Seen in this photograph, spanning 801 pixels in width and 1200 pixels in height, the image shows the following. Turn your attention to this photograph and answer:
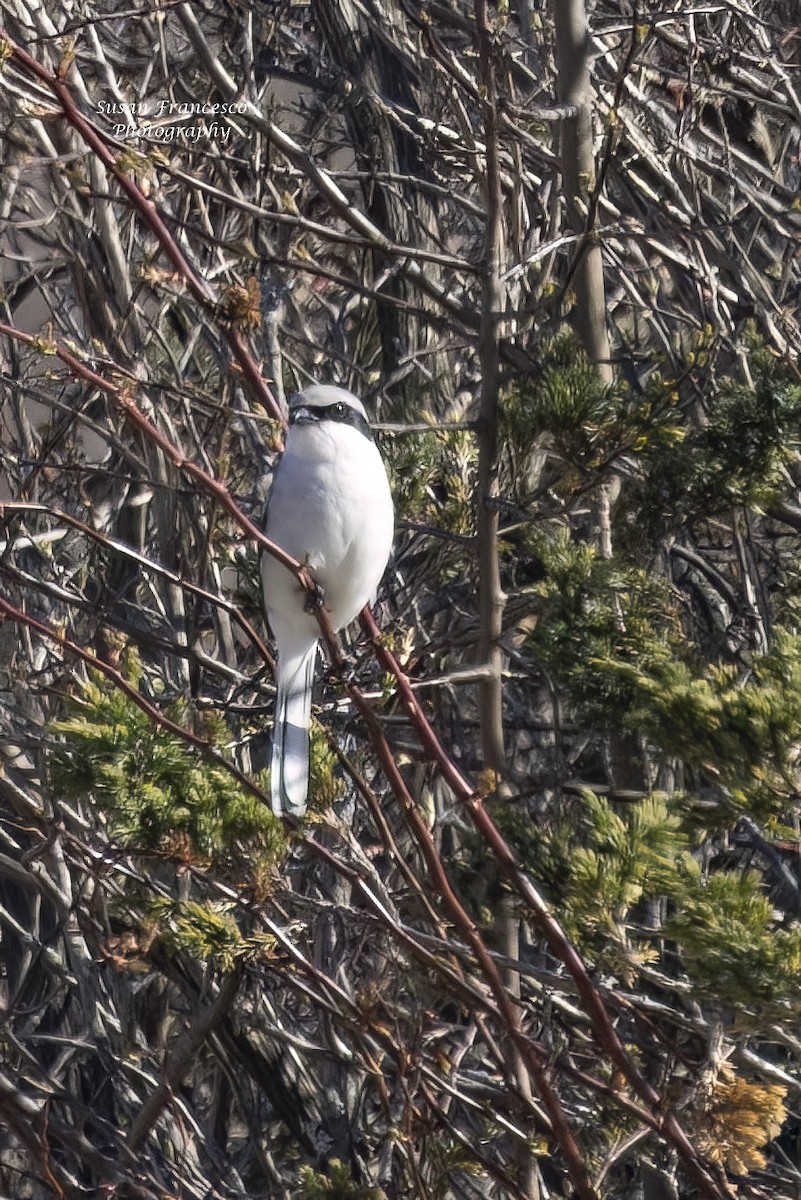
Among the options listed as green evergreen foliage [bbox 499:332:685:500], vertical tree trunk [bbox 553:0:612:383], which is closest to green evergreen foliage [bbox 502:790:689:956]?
green evergreen foliage [bbox 499:332:685:500]

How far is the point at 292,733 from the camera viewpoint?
3170 mm

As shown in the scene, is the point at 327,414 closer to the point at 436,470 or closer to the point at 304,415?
the point at 304,415

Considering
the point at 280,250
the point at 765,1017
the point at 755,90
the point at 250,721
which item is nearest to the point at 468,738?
the point at 250,721

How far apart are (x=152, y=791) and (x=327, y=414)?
4.65ft

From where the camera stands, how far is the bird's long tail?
9.58ft

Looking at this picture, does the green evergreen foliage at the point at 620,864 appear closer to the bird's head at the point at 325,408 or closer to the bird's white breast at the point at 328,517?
the bird's white breast at the point at 328,517

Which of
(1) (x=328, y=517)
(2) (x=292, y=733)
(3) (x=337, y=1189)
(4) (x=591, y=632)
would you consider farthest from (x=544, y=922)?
(1) (x=328, y=517)

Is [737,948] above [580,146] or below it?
below

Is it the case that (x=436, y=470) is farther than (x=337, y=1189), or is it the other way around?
(x=436, y=470)

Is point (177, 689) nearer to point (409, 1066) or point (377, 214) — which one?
point (409, 1066)

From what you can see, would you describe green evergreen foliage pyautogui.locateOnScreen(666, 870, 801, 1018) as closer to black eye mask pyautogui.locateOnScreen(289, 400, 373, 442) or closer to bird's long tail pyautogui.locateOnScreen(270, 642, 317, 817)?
bird's long tail pyautogui.locateOnScreen(270, 642, 317, 817)

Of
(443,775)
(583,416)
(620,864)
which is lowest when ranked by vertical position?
(620,864)

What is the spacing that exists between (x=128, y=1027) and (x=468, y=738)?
1.65 metres

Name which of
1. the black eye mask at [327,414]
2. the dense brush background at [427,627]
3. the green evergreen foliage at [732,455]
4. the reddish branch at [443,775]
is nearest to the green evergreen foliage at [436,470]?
the dense brush background at [427,627]
